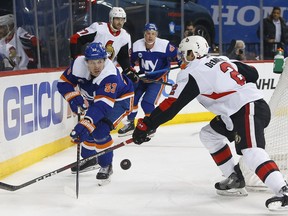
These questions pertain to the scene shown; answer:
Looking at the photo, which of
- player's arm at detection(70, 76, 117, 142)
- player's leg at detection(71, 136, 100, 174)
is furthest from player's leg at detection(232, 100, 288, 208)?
player's leg at detection(71, 136, 100, 174)

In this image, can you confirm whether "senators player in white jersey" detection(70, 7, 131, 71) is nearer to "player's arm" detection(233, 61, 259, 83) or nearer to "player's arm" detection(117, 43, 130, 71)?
"player's arm" detection(117, 43, 130, 71)

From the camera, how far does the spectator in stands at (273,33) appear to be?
25.8ft

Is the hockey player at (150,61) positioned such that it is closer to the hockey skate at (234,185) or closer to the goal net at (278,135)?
the goal net at (278,135)

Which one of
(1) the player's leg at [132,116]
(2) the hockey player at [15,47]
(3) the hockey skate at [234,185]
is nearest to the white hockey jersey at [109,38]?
(1) the player's leg at [132,116]

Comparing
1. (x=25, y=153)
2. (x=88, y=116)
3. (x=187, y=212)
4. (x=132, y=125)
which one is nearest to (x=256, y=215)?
(x=187, y=212)

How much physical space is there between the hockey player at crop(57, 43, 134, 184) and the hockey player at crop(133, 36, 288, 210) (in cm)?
45

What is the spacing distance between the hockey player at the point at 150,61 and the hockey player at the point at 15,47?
34.8 inches

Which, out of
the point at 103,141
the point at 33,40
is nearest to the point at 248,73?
the point at 103,141

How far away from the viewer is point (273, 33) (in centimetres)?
788

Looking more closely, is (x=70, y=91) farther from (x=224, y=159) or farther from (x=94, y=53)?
(x=224, y=159)

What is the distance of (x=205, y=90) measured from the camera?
342 centimetres

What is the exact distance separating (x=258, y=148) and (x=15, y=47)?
286 centimetres

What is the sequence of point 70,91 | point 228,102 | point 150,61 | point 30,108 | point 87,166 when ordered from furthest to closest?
point 150,61 → point 30,108 → point 87,166 → point 70,91 → point 228,102

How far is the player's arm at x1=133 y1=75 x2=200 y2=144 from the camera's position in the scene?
11.1 feet
